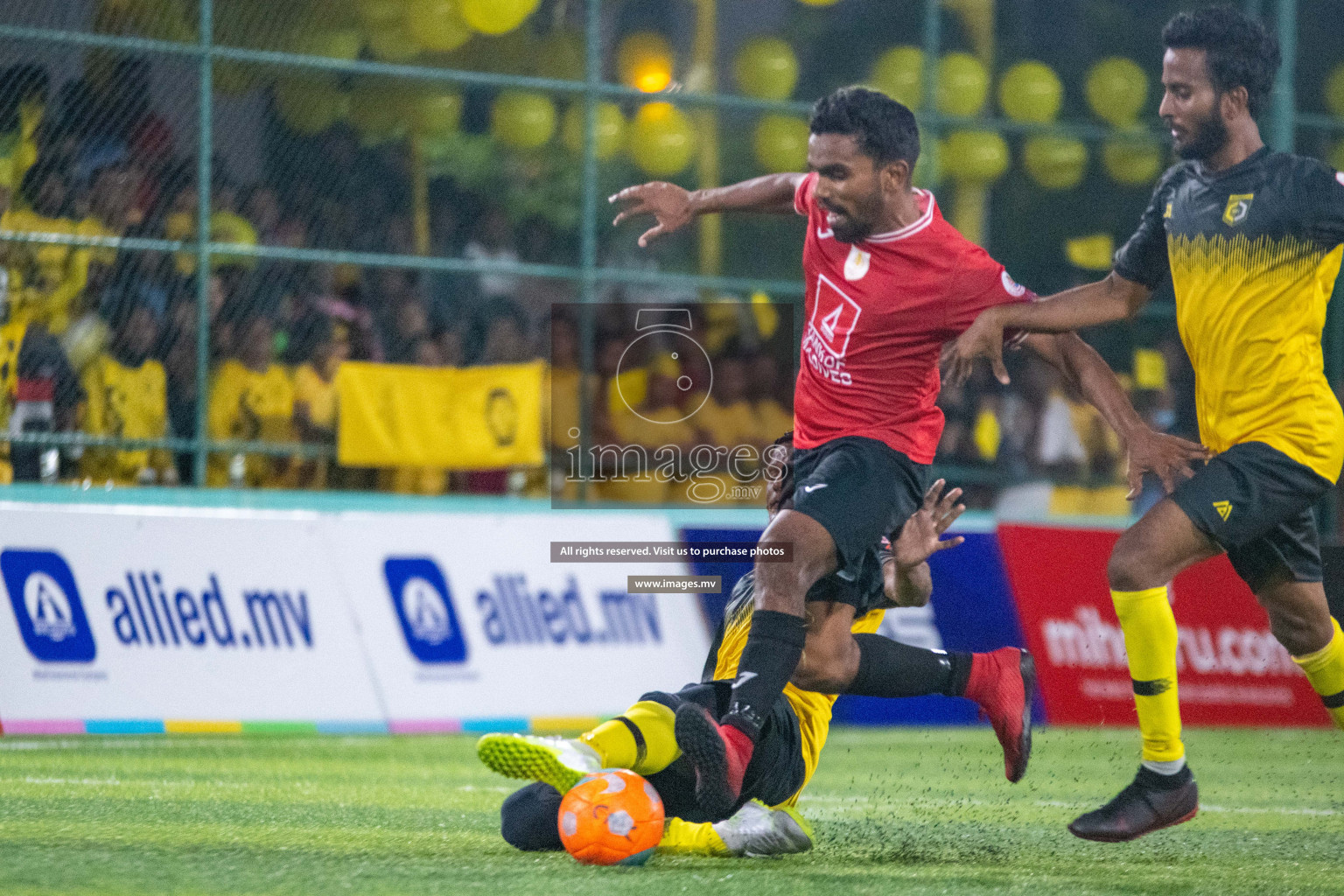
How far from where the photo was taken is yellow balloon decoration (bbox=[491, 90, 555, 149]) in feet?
34.0

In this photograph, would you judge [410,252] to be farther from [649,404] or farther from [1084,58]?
[1084,58]

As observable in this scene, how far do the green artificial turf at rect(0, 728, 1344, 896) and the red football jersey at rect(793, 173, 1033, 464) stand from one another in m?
1.17

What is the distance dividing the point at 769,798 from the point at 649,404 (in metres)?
5.79

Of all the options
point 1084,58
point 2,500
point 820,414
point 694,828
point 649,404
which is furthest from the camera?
point 1084,58

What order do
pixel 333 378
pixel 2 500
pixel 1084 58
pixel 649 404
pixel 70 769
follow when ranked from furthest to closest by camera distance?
pixel 1084 58, pixel 649 404, pixel 333 378, pixel 2 500, pixel 70 769

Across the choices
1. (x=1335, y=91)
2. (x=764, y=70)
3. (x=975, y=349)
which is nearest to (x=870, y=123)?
(x=975, y=349)

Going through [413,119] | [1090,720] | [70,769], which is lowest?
[1090,720]

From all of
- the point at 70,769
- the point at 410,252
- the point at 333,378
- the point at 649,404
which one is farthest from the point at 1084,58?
the point at 70,769

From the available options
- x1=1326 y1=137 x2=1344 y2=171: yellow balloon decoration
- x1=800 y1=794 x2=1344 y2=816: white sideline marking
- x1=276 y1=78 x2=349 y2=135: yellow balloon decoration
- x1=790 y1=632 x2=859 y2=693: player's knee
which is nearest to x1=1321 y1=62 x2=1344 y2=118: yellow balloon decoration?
x1=1326 y1=137 x2=1344 y2=171: yellow balloon decoration

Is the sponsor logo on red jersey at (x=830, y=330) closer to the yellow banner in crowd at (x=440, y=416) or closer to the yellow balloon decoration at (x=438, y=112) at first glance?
the yellow banner in crowd at (x=440, y=416)

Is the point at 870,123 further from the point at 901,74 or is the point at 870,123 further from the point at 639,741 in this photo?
the point at 901,74

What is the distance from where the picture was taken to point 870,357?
5.03 meters

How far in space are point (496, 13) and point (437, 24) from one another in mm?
380

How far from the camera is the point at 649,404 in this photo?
34.2 feet
